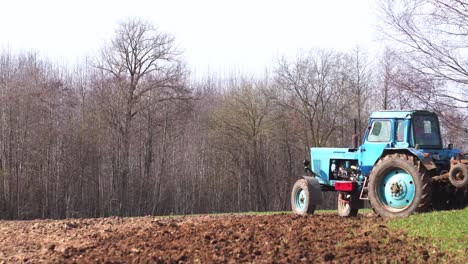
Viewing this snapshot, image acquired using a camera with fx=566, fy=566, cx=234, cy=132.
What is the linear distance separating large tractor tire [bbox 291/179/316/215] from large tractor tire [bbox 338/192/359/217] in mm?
819

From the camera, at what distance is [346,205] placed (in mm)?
14898

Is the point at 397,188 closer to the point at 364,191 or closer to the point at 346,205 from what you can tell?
the point at 364,191

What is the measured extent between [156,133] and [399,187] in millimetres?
24842

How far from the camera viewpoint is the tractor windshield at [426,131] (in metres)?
13.1

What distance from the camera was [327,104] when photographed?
3894 centimetres

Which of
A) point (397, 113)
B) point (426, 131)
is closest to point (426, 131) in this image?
point (426, 131)

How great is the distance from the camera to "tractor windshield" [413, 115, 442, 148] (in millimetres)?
13117

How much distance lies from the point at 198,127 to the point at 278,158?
6139mm

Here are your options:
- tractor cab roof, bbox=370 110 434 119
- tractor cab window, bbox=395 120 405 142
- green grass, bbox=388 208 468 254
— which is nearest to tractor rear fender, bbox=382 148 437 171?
tractor cab window, bbox=395 120 405 142

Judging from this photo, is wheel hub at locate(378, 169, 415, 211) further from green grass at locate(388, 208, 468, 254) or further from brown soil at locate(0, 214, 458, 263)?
brown soil at locate(0, 214, 458, 263)

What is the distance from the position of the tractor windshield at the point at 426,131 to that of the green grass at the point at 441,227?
96.4 inches

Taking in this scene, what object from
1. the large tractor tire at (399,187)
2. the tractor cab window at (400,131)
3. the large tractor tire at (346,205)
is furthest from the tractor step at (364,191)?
the tractor cab window at (400,131)

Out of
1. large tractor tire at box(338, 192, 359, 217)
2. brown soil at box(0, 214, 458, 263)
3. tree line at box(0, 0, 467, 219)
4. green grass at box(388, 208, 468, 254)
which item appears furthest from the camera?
tree line at box(0, 0, 467, 219)

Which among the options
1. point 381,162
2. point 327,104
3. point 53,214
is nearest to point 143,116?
point 53,214
